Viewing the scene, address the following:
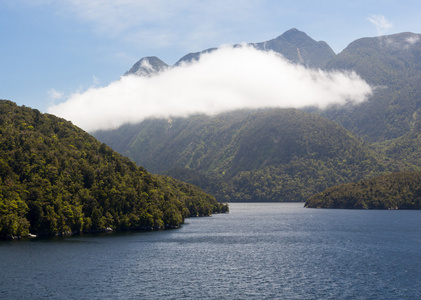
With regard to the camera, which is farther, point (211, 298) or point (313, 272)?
Result: point (313, 272)

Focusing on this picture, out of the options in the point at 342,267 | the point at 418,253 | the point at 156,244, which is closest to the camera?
the point at 342,267

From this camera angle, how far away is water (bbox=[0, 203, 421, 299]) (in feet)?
321

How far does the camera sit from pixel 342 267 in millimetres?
126688

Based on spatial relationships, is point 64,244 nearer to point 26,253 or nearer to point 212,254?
point 26,253

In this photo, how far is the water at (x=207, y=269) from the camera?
97750 mm

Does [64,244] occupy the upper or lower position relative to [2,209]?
lower

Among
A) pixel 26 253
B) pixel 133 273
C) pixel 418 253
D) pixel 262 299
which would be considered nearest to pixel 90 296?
pixel 133 273

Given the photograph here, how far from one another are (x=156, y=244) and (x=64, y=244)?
3569 cm

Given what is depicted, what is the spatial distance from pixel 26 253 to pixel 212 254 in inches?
2469

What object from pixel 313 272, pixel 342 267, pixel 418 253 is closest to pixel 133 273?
pixel 313 272

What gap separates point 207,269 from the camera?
125125 millimetres

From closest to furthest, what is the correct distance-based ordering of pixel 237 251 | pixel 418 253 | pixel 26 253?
pixel 26 253
pixel 418 253
pixel 237 251

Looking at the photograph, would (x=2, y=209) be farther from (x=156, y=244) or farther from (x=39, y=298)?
(x=39, y=298)

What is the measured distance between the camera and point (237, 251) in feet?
525
